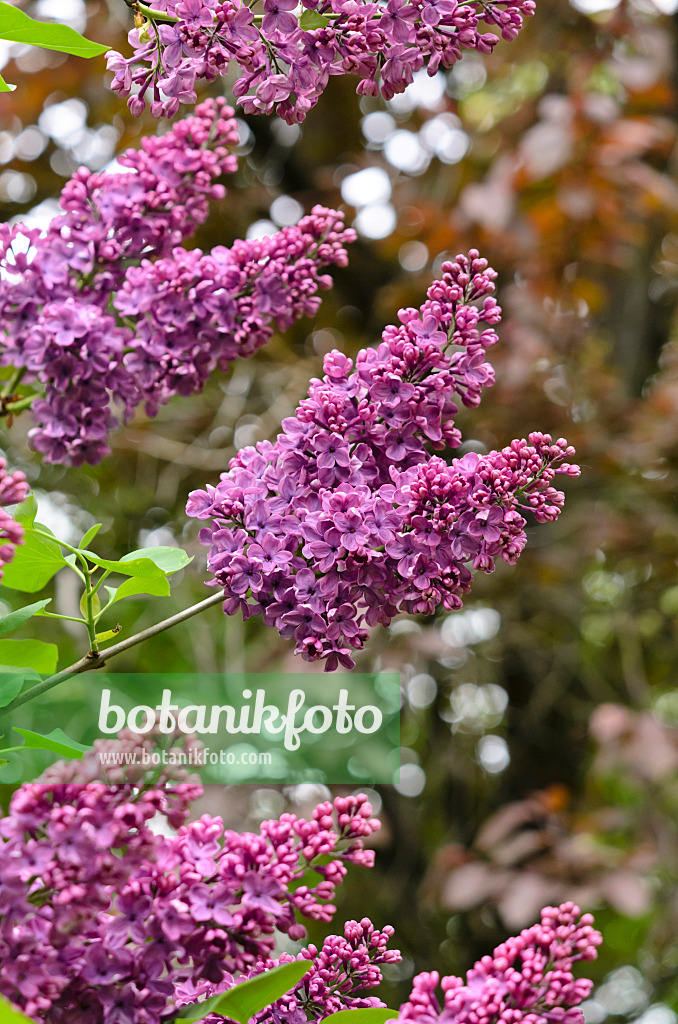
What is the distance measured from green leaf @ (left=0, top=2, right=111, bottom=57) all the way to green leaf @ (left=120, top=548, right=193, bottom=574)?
26 centimetres

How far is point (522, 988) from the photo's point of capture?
47cm

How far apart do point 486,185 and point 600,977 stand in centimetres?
172

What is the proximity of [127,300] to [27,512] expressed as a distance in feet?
0.52

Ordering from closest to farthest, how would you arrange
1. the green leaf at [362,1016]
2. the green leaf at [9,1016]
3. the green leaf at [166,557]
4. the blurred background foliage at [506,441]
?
the green leaf at [9,1016]
the green leaf at [362,1016]
the green leaf at [166,557]
the blurred background foliage at [506,441]

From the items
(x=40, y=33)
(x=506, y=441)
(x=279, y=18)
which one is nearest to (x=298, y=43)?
(x=279, y=18)

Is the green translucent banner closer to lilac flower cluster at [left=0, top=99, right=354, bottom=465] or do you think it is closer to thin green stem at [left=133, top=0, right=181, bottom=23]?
lilac flower cluster at [left=0, top=99, right=354, bottom=465]

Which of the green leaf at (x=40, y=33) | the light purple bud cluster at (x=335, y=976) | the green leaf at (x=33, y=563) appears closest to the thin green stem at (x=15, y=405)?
the green leaf at (x=33, y=563)

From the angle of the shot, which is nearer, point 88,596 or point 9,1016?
point 9,1016

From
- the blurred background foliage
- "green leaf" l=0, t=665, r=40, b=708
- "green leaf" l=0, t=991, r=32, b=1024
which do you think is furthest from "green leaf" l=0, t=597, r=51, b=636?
the blurred background foliage

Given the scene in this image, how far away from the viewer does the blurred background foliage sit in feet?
5.41

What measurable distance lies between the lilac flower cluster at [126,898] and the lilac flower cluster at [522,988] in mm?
97

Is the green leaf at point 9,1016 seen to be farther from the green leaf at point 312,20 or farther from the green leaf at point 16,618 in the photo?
the green leaf at point 312,20

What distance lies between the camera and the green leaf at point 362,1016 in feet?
1.45

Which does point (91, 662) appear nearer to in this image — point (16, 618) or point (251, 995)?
point (16, 618)
